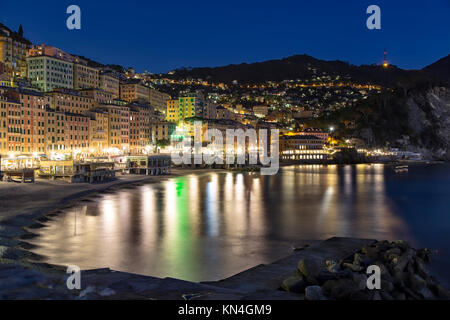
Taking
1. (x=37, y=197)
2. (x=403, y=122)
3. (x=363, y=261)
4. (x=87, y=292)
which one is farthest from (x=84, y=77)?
(x=403, y=122)

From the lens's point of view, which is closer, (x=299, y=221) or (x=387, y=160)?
(x=299, y=221)

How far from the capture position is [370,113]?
489 ft

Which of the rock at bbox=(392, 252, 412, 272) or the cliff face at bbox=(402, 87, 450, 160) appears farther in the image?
the cliff face at bbox=(402, 87, 450, 160)

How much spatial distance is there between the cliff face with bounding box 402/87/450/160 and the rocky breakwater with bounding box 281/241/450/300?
14404cm

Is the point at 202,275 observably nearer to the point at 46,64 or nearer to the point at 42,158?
the point at 42,158

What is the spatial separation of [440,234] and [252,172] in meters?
56.6

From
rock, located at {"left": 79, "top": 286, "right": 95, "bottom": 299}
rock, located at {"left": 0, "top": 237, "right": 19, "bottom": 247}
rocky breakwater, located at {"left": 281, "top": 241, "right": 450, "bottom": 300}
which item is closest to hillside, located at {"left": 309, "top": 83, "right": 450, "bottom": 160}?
rocky breakwater, located at {"left": 281, "top": 241, "right": 450, "bottom": 300}

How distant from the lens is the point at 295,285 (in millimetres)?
10594

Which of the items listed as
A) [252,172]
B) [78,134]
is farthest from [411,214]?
[78,134]

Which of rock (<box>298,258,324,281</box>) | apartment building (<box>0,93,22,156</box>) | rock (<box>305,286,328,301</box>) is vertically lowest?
rock (<box>305,286,328,301</box>)

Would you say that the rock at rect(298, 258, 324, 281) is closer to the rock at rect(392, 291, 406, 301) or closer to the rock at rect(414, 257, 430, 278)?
the rock at rect(392, 291, 406, 301)

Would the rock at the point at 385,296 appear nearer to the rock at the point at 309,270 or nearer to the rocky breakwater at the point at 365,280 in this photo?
the rocky breakwater at the point at 365,280

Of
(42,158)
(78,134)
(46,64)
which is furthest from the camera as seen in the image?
(46,64)

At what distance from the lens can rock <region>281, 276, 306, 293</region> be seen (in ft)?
34.5
